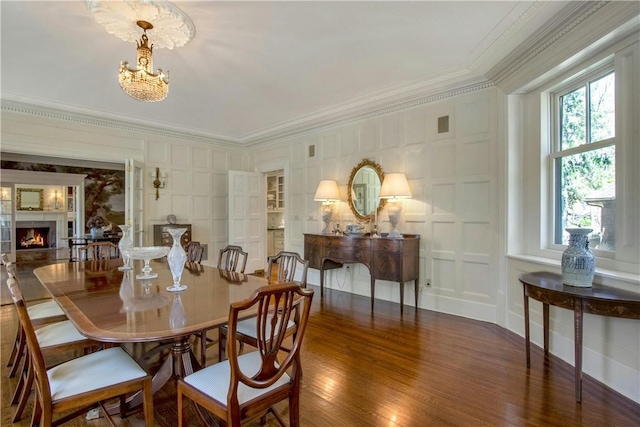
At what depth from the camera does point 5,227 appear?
28.8ft

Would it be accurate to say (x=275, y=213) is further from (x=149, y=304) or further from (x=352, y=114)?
(x=149, y=304)

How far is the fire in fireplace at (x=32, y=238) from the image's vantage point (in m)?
10.7

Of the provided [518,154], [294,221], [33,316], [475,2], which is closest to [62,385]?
[33,316]

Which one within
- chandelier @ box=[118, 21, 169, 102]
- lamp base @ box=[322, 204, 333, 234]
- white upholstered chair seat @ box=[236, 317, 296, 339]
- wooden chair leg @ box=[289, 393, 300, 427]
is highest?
chandelier @ box=[118, 21, 169, 102]

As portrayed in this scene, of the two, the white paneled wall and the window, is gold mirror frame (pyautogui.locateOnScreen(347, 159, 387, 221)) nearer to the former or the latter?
the white paneled wall

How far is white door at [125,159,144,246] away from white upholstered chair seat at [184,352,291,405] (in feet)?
13.6

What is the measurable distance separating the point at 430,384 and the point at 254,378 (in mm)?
1417

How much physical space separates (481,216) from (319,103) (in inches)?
99.3

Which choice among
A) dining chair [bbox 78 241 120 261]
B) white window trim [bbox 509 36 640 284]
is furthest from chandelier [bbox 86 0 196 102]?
white window trim [bbox 509 36 640 284]

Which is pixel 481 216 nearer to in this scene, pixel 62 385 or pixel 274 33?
pixel 274 33

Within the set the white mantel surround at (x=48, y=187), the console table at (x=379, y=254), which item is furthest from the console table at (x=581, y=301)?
the white mantel surround at (x=48, y=187)

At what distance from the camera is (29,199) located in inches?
422

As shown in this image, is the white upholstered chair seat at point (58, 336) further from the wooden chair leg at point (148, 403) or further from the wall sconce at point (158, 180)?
the wall sconce at point (158, 180)

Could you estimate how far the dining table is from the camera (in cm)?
138
